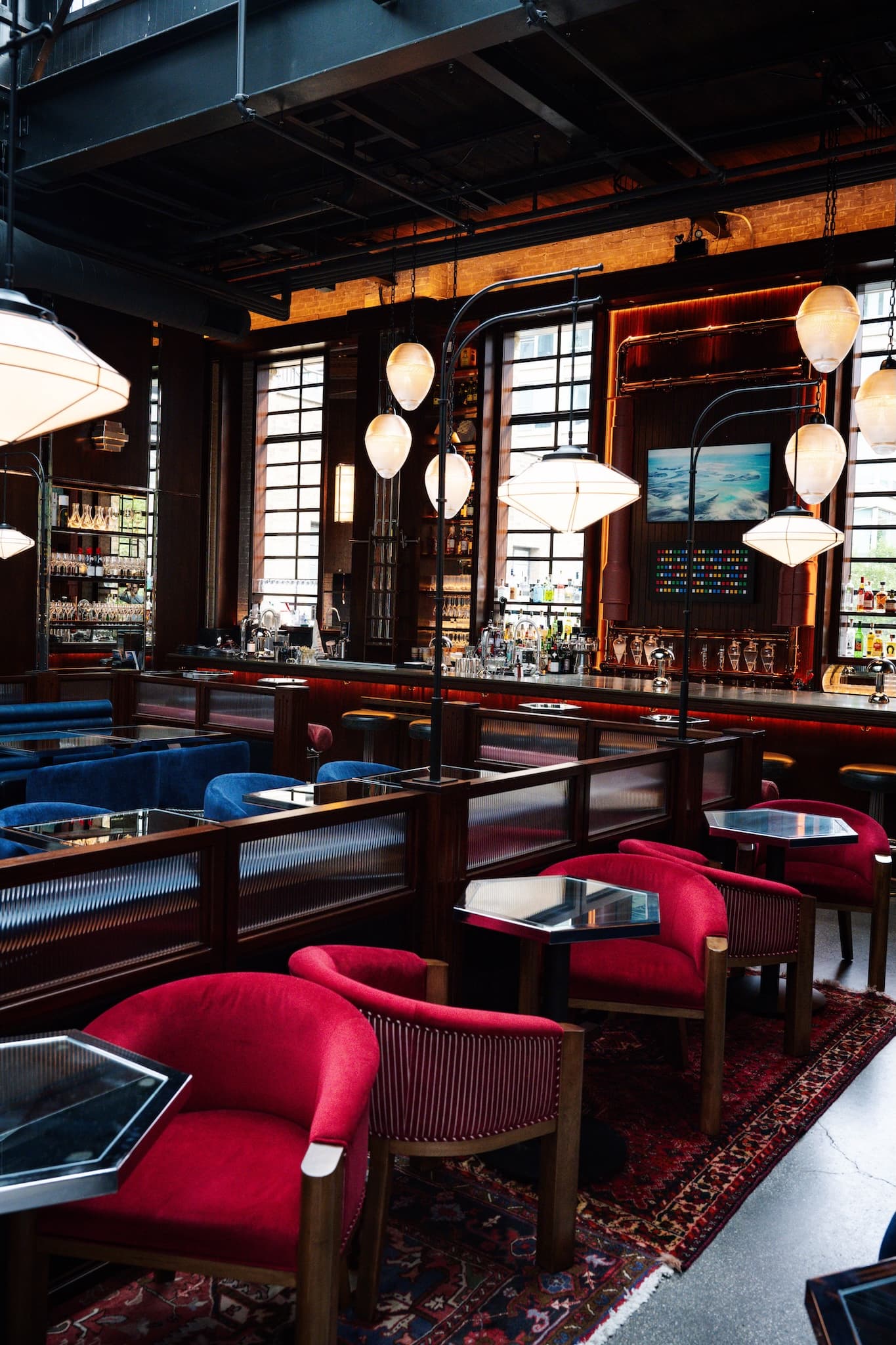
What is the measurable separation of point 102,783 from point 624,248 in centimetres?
719

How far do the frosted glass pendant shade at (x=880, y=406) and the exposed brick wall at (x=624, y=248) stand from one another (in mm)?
2863

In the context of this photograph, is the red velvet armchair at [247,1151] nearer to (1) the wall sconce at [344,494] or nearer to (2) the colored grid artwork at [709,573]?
(2) the colored grid artwork at [709,573]

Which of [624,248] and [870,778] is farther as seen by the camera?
[624,248]

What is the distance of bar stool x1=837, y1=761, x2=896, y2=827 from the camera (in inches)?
228

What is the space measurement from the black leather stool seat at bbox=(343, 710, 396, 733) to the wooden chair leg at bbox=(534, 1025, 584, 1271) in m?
5.45

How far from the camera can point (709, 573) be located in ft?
30.7

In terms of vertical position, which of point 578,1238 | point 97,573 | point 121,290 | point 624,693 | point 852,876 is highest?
point 121,290

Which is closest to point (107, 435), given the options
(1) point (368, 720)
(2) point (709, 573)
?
(1) point (368, 720)

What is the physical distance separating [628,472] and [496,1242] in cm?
798

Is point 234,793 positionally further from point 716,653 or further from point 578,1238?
point 716,653

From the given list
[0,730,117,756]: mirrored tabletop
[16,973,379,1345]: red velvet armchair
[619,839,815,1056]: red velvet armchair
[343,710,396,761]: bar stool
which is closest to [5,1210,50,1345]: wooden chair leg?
[16,973,379,1345]: red velvet armchair

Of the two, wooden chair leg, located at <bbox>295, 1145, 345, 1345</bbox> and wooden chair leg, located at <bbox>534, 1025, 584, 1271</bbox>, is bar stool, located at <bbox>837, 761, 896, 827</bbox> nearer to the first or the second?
wooden chair leg, located at <bbox>534, 1025, 584, 1271</bbox>

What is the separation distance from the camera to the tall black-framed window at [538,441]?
10.4m

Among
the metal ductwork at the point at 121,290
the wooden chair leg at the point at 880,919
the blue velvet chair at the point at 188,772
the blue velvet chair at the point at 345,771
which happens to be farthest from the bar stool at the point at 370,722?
the metal ductwork at the point at 121,290
